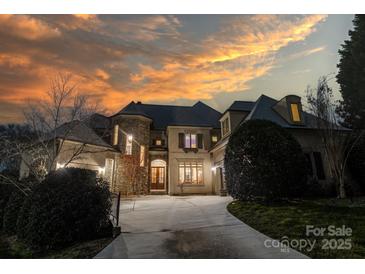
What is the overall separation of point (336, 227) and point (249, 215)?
237 centimetres

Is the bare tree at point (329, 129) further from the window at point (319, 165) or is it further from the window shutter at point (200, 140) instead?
the window shutter at point (200, 140)

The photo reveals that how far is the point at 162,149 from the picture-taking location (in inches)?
728

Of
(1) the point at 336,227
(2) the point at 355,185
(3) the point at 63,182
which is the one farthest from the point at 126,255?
(2) the point at 355,185

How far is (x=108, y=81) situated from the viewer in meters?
9.52

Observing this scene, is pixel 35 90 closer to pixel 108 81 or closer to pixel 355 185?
pixel 108 81

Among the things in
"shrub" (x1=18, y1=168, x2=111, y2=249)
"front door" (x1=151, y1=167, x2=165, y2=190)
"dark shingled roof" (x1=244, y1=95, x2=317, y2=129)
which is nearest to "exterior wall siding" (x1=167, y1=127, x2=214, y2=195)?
"front door" (x1=151, y1=167, x2=165, y2=190)

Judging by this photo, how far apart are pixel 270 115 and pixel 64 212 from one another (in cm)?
1127

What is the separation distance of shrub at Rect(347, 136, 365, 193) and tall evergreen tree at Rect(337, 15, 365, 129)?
5.31m

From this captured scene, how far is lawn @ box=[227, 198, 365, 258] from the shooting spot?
3.92 meters

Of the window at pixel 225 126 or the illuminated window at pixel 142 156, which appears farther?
the illuminated window at pixel 142 156

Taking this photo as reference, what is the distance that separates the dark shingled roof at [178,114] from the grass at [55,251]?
1210 cm

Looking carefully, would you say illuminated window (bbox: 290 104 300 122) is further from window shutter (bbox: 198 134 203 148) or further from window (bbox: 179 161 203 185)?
window (bbox: 179 161 203 185)

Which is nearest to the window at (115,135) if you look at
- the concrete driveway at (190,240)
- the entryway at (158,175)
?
the entryway at (158,175)

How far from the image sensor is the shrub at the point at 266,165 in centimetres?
812
